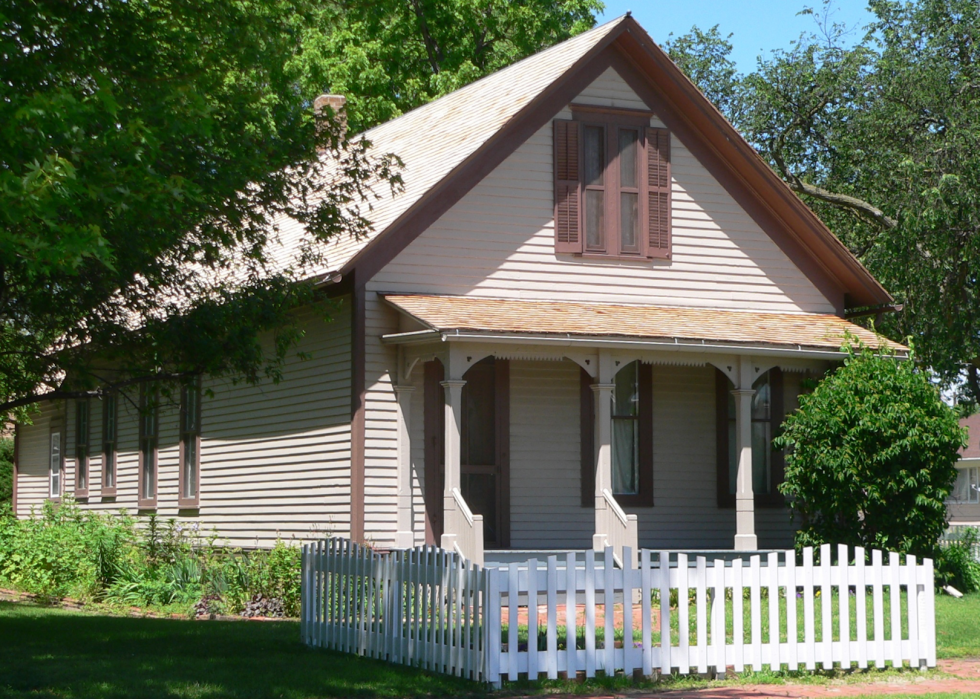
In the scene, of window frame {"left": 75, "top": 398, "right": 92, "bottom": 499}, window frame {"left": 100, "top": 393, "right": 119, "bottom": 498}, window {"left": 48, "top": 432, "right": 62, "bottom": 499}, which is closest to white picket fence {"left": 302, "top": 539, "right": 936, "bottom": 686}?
window frame {"left": 100, "top": 393, "right": 119, "bottom": 498}

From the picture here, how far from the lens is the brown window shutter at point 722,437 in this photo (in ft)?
64.1

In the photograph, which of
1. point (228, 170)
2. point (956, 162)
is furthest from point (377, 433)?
point (956, 162)

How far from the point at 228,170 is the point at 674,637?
19.2ft

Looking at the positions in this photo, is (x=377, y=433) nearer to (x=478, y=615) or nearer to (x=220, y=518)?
(x=220, y=518)

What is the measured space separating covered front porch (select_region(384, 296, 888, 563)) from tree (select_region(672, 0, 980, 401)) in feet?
19.2

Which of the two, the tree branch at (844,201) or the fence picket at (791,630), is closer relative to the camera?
the fence picket at (791,630)

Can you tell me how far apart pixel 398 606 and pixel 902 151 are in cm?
1831

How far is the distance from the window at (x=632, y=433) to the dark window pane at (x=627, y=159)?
2592mm

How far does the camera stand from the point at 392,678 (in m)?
10.3

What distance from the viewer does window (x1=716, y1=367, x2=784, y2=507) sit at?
1958cm

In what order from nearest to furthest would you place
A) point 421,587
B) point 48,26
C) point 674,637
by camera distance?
point 421,587, point 48,26, point 674,637

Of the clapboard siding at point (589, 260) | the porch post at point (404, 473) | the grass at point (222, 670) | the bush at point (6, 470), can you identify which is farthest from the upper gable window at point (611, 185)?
the bush at point (6, 470)

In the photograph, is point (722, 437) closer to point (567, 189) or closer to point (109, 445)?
point (567, 189)

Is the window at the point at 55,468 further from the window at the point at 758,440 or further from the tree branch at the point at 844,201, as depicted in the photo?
the tree branch at the point at 844,201
